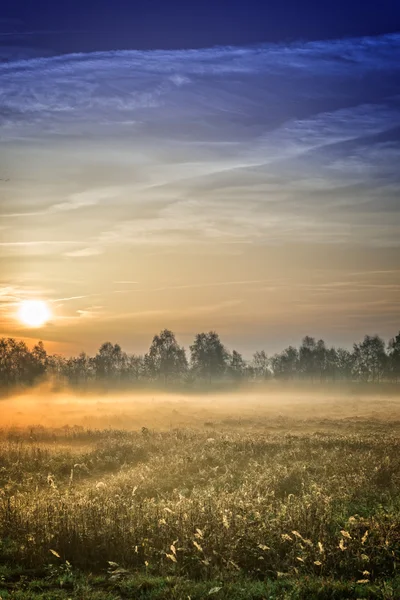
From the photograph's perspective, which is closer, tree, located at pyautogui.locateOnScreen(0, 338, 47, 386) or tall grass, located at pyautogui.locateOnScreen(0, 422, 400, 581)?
tall grass, located at pyautogui.locateOnScreen(0, 422, 400, 581)

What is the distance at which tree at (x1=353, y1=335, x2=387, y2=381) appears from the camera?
12654 centimetres

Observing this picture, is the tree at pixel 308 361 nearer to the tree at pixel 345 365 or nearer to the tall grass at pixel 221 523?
the tree at pixel 345 365

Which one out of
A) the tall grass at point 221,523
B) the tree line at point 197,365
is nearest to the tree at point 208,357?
the tree line at point 197,365

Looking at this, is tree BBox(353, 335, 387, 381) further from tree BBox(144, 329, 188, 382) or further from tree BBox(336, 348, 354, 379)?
tree BBox(144, 329, 188, 382)

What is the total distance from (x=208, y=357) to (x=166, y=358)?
10.1 metres

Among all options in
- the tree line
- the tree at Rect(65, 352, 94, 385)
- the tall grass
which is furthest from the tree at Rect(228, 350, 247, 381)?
the tall grass

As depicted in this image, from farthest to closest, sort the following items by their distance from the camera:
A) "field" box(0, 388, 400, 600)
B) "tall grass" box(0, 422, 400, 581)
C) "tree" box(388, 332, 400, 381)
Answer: "tree" box(388, 332, 400, 381)
"tall grass" box(0, 422, 400, 581)
"field" box(0, 388, 400, 600)

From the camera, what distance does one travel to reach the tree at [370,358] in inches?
4982

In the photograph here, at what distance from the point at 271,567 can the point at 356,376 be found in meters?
134

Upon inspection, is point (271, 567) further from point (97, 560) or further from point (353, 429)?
point (353, 429)

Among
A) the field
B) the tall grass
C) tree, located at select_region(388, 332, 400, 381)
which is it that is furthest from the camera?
tree, located at select_region(388, 332, 400, 381)

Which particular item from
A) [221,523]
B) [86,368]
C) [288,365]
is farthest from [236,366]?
[221,523]

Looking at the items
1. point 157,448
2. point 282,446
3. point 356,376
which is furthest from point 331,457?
point 356,376

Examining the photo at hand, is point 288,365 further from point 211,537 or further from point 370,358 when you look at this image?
point 211,537
